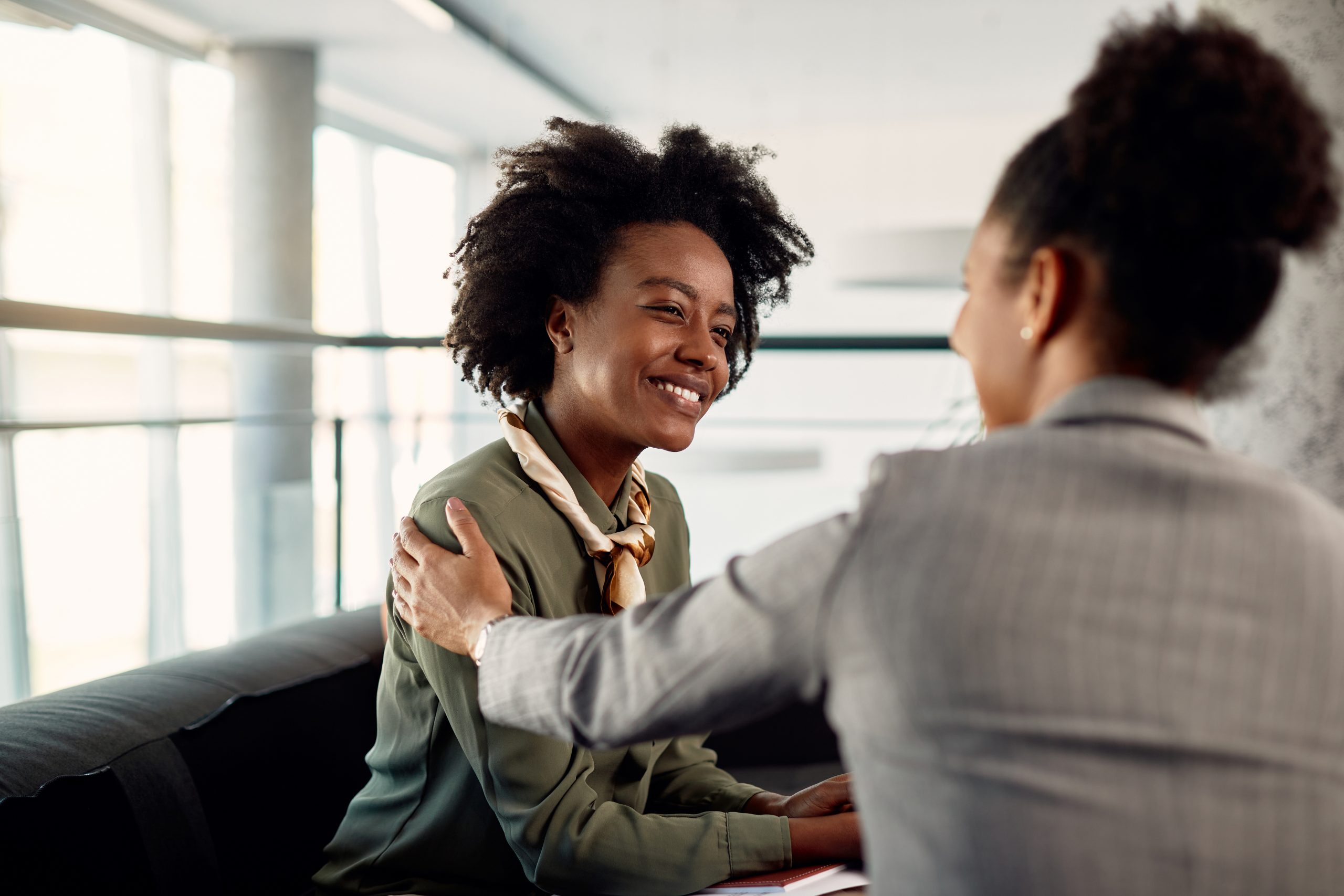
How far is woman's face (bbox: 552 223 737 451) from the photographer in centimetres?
150

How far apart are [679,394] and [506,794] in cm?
61

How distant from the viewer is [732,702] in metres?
0.81

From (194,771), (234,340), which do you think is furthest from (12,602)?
(194,771)

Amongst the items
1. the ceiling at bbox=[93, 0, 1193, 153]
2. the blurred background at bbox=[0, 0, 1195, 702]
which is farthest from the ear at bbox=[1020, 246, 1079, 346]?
the ceiling at bbox=[93, 0, 1193, 153]

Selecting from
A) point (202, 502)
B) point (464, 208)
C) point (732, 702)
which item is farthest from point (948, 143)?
point (732, 702)

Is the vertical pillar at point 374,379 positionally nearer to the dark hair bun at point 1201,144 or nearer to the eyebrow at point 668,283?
the eyebrow at point 668,283

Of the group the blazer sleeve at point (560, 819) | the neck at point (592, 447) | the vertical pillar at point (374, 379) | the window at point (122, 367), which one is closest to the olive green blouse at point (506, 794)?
the blazer sleeve at point (560, 819)

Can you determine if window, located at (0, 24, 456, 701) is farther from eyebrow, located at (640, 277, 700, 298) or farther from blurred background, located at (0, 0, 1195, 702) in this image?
eyebrow, located at (640, 277, 700, 298)

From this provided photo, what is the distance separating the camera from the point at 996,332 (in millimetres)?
864

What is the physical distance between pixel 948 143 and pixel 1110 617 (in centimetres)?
988

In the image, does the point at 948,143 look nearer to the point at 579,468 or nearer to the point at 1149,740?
the point at 579,468

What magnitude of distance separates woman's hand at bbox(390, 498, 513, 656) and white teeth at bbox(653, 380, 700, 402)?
0.38 metres

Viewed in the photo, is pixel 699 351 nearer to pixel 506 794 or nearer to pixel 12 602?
pixel 506 794

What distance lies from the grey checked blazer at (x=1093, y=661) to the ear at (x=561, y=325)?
876 mm
